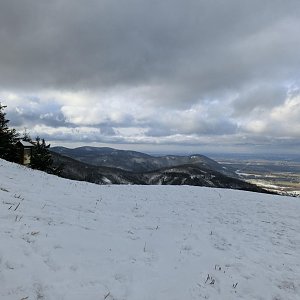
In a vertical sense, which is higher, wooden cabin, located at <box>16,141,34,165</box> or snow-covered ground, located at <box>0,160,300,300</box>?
wooden cabin, located at <box>16,141,34,165</box>

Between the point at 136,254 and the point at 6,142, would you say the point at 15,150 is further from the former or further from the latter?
the point at 136,254

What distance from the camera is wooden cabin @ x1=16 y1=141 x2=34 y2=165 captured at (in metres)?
58.5

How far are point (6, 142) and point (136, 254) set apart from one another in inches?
1920

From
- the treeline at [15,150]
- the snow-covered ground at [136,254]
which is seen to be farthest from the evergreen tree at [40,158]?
the snow-covered ground at [136,254]

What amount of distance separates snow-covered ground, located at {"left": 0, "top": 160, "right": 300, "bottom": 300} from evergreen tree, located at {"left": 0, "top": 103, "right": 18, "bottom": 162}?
132 ft

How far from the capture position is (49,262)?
736 centimetres

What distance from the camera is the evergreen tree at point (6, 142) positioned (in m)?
51.2

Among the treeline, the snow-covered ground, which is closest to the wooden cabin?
the treeline

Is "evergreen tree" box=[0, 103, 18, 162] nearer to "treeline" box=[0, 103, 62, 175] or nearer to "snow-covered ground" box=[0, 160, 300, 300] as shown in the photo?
"treeline" box=[0, 103, 62, 175]

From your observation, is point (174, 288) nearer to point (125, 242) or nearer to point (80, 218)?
point (125, 242)

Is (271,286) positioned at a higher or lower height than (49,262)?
lower

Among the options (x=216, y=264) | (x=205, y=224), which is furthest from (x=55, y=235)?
(x=205, y=224)

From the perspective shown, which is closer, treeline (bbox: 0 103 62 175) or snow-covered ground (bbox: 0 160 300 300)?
snow-covered ground (bbox: 0 160 300 300)

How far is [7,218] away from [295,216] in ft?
52.8
